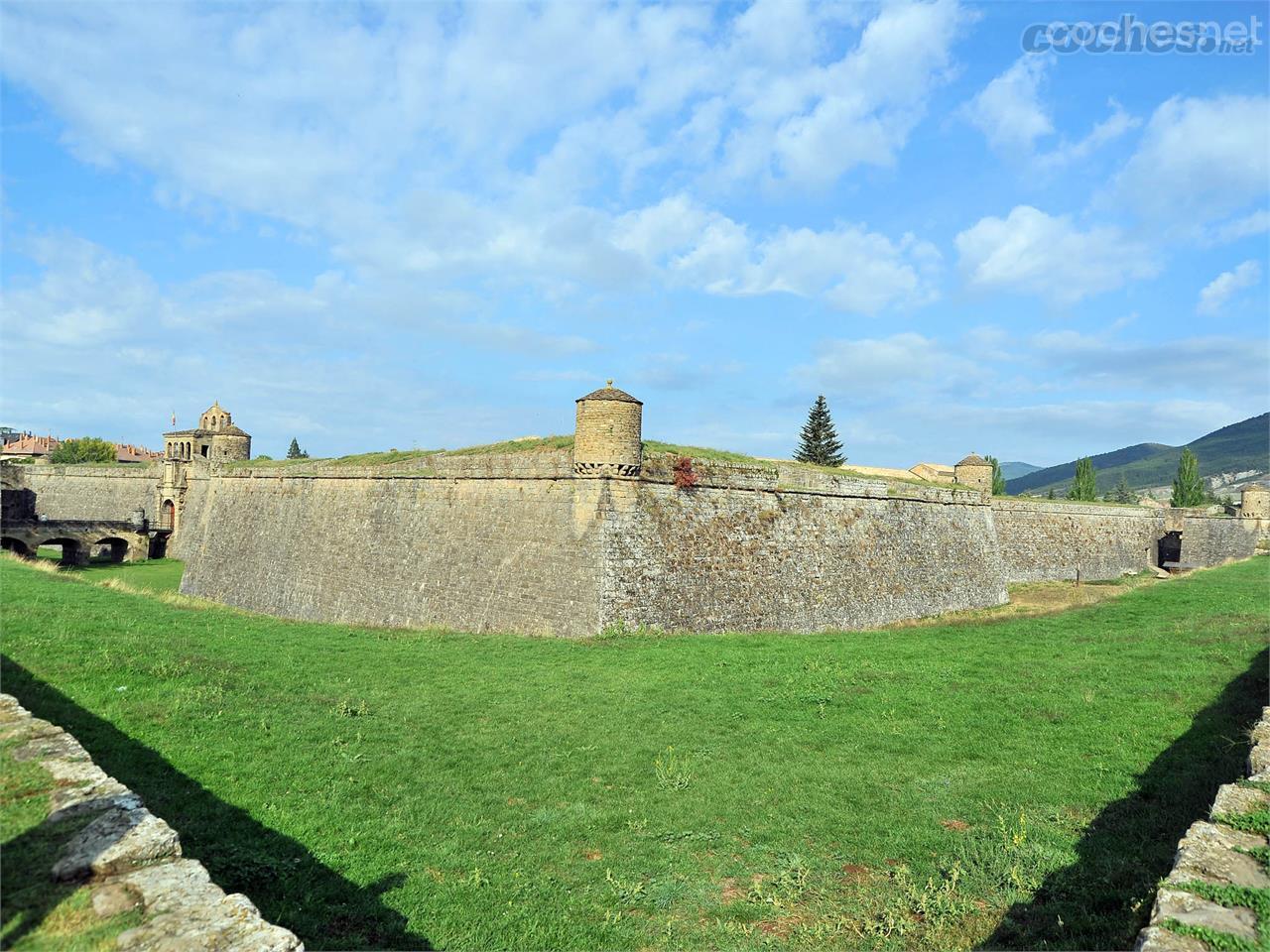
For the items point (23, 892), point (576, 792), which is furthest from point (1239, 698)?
point (23, 892)

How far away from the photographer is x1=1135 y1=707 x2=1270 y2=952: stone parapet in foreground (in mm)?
3973

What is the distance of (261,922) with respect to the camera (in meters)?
3.68

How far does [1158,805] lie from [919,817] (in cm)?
244

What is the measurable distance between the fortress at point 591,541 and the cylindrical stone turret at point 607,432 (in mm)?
52

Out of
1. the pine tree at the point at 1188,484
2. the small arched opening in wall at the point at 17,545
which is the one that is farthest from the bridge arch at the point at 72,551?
the pine tree at the point at 1188,484

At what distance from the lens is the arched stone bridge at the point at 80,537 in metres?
41.5

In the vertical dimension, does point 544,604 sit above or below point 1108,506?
below

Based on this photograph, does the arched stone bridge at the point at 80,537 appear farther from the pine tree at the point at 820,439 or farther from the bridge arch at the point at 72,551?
the pine tree at the point at 820,439

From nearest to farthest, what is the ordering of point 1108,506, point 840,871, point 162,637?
point 840,871
point 162,637
point 1108,506

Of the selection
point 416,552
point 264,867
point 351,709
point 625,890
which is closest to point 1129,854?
point 625,890

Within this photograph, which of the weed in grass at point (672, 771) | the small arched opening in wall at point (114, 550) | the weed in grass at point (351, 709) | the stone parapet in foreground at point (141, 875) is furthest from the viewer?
the small arched opening in wall at point (114, 550)

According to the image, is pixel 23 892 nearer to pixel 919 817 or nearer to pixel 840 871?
pixel 840 871

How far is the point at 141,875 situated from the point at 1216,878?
649 cm

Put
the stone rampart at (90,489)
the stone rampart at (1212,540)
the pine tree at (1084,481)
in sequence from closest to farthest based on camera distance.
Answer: the stone rampart at (1212,540) → the stone rampart at (90,489) → the pine tree at (1084,481)
